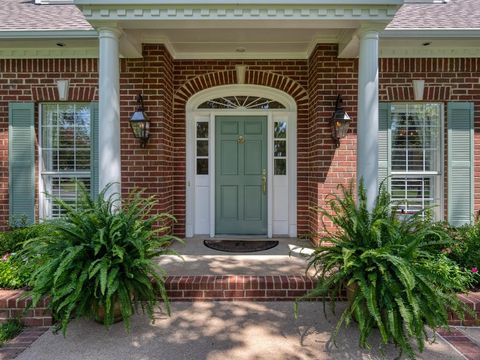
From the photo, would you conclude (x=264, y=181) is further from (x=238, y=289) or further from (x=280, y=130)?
(x=238, y=289)

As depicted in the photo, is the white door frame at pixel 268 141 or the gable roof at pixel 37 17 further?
the white door frame at pixel 268 141

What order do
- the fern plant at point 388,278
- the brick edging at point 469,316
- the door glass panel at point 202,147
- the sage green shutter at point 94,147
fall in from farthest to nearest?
the door glass panel at point 202,147 → the sage green shutter at point 94,147 → the brick edging at point 469,316 → the fern plant at point 388,278

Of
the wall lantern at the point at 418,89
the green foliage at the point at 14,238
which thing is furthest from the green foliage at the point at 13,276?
the wall lantern at the point at 418,89

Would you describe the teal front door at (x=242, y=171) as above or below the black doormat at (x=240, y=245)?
above

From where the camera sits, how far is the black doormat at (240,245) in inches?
168

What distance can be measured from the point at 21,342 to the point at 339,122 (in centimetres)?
390

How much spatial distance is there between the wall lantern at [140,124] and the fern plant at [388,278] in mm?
2736

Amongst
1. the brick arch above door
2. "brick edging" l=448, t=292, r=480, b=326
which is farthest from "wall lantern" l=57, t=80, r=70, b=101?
"brick edging" l=448, t=292, r=480, b=326

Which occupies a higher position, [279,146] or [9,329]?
[279,146]

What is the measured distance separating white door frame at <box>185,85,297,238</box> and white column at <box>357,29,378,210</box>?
164 centimetres

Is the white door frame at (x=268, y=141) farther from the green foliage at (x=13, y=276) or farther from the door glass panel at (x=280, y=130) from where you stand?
the green foliage at (x=13, y=276)

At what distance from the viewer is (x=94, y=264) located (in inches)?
93.9

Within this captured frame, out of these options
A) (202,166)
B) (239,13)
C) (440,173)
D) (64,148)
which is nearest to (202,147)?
(202,166)

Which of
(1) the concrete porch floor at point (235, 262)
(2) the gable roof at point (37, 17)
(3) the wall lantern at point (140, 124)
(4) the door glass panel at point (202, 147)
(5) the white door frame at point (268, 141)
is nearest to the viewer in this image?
(1) the concrete porch floor at point (235, 262)
